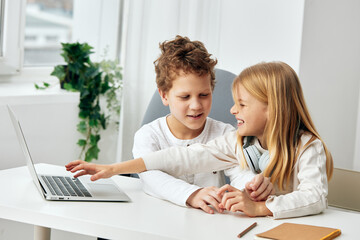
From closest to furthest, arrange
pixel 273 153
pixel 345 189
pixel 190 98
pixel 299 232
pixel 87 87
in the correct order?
1. pixel 299 232
2. pixel 273 153
3. pixel 190 98
4. pixel 345 189
5. pixel 87 87

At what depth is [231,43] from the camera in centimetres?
278

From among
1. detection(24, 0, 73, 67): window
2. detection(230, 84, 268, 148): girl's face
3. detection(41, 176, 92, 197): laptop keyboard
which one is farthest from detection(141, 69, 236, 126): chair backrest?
detection(24, 0, 73, 67): window

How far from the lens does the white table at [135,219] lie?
114 cm

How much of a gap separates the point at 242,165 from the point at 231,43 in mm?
1358

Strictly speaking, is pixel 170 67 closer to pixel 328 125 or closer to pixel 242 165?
pixel 242 165

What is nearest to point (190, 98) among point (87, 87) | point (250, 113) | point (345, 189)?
point (250, 113)

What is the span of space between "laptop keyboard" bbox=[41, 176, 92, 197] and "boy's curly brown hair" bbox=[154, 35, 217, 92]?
40 centimetres

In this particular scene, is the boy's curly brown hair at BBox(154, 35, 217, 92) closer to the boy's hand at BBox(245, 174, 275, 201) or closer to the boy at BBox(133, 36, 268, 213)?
the boy at BBox(133, 36, 268, 213)

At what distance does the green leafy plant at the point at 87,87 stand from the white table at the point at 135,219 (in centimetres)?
110

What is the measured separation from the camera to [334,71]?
260cm

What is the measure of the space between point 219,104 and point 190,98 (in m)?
0.40

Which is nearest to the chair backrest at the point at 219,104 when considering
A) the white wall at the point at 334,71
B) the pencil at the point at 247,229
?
the white wall at the point at 334,71

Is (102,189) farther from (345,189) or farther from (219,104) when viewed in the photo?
(345,189)

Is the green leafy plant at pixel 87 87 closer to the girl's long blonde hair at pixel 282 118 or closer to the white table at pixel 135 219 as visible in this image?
the white table at pixel 135 219
